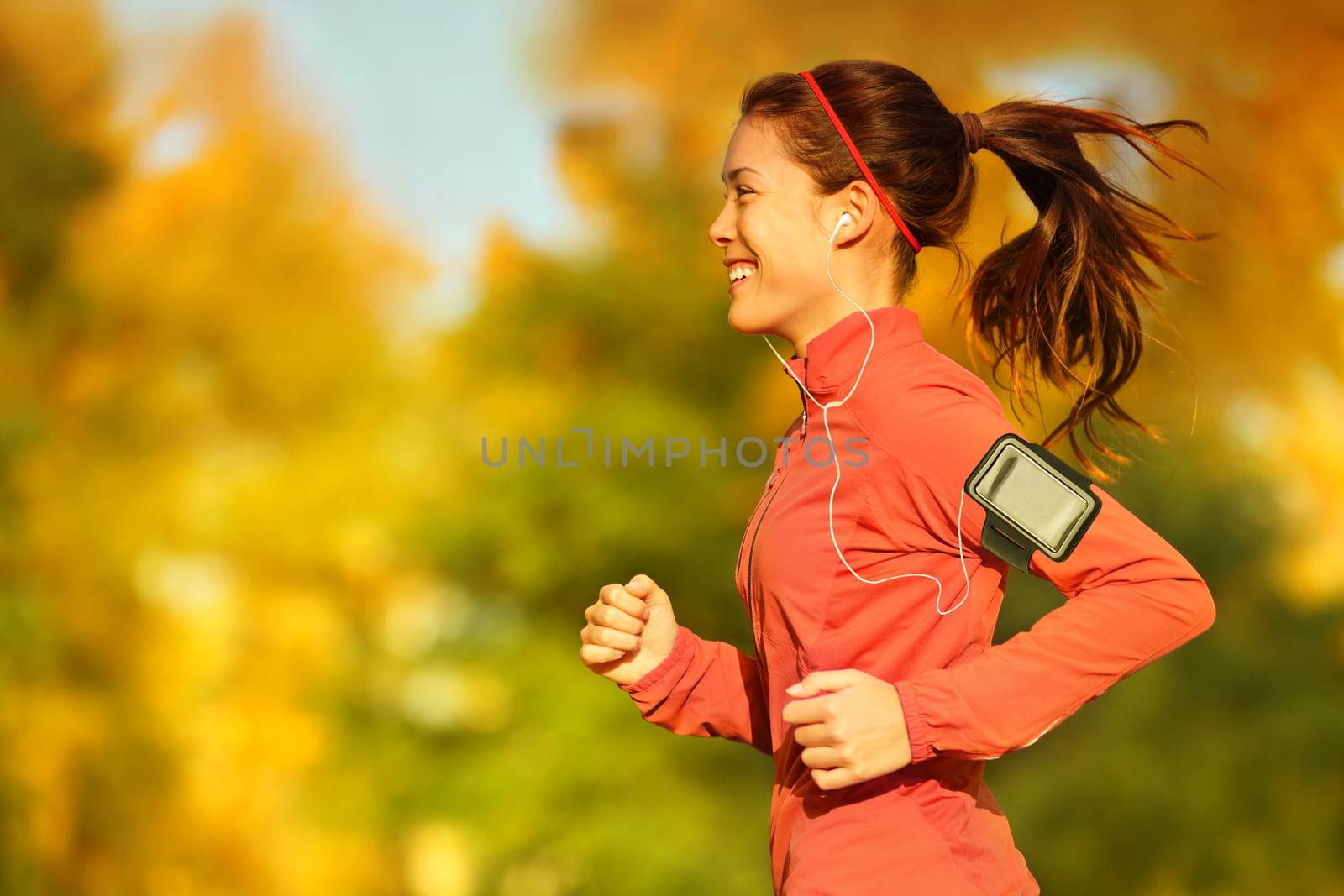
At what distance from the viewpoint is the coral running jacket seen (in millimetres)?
946

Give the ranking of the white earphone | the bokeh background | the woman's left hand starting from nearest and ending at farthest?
the woman's left hand
the white earphone
the bokeh background

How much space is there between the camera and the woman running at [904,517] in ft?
3.11

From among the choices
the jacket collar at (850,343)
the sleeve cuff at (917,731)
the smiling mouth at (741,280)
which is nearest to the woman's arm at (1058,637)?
the sleeve cuff at (917,731)

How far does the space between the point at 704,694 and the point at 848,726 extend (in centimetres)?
31

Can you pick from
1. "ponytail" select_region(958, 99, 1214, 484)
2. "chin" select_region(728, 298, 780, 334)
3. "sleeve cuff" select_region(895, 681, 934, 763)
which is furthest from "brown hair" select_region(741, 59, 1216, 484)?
"sleeve cuff" select_region(895, 681, 934, 763)

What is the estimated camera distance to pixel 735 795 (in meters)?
5.34

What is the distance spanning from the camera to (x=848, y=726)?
92 cm

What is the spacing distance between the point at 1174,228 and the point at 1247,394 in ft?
12.3

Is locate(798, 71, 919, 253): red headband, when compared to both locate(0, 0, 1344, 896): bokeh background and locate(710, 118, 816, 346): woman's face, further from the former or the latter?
locate(0, 0, 1344, 896): bokeh background

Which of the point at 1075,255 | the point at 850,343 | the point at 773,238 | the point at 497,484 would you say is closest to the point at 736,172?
the point at 773,238

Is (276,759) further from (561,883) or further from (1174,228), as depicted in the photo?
(1174,228)

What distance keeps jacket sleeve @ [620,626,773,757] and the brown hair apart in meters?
0.34

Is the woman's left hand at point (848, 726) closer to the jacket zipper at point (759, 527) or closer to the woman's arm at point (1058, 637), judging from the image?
the woman's arm at point (1058, 637)

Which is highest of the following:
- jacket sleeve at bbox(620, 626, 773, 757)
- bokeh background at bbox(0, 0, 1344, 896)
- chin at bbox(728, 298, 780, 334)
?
bokeh background at bbox(0, 0, 1344, 896)
